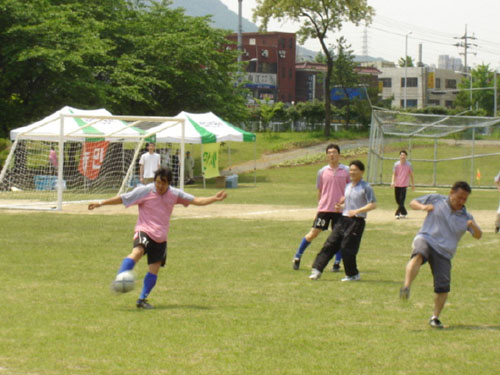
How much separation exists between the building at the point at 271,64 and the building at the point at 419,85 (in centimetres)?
1416

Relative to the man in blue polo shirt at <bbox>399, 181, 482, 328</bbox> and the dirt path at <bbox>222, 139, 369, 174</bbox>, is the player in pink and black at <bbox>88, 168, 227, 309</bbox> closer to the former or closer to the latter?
the man in blue polo shirt at <bbox>399, 181, 482, 328</bbox>

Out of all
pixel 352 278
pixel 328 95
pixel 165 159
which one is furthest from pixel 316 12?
pixel 352 278

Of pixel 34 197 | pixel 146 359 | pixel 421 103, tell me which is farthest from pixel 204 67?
pixel 421 103

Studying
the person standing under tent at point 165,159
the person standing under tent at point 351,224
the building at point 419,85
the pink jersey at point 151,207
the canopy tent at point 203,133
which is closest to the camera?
the pink jersey at point 151,207

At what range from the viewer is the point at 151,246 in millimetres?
8961

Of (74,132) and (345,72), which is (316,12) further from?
(74,132)

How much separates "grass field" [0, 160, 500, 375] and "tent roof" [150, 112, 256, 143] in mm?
17373

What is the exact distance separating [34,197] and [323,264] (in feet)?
59.6

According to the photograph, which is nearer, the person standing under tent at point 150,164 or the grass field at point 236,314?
the grass field at point 236,314

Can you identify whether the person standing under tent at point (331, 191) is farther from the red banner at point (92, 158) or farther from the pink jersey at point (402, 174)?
the red banner at point (92, 158)

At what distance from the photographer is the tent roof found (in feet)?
108

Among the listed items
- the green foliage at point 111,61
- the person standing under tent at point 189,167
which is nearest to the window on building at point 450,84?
the green foliage at point 111,61

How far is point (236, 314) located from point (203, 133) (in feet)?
81.9

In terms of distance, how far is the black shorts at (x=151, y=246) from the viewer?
8922mm
